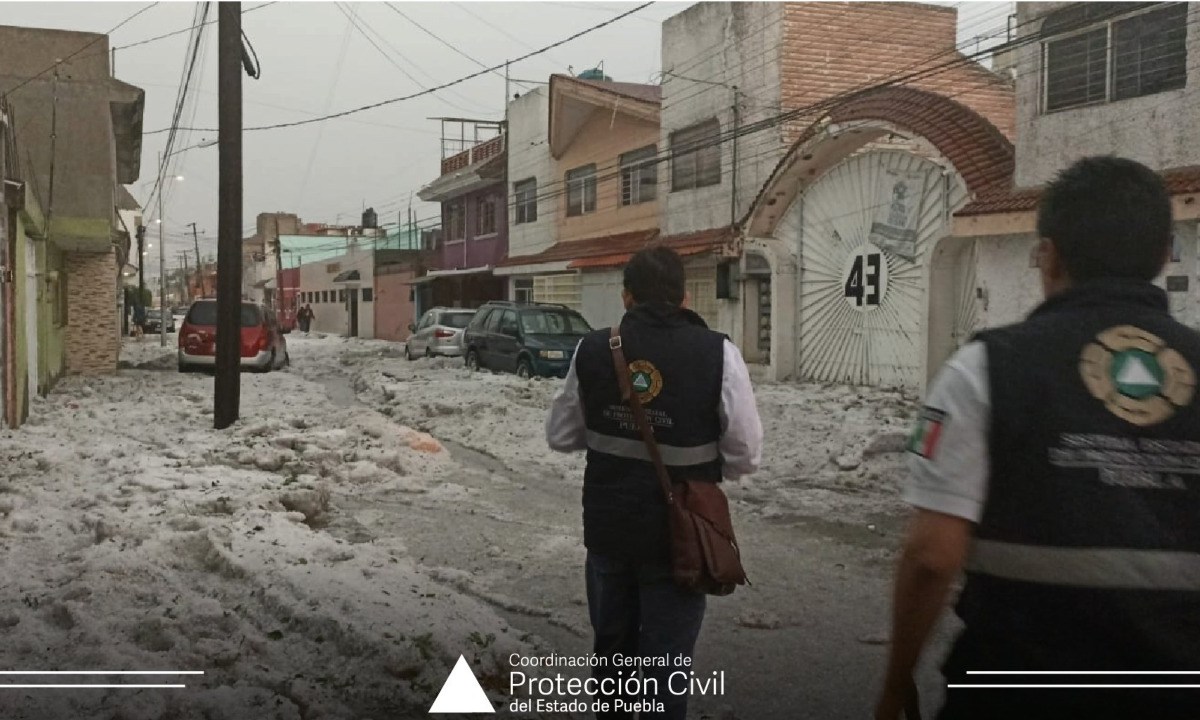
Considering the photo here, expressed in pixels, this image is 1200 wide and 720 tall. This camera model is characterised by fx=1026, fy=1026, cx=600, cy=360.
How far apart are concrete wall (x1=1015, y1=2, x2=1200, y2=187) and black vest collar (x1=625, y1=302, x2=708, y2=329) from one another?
27.4 feet

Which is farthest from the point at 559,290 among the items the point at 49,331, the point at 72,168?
the point at 49,331

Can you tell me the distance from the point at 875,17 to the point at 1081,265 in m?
18.9

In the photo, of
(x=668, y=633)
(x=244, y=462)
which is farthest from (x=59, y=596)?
(x=244, y=462)

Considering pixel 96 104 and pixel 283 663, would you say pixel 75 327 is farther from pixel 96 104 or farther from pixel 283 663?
pixel 283 663

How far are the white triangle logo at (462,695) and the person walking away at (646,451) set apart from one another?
80 centimetres

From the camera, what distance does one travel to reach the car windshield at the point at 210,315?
22422 millimetres

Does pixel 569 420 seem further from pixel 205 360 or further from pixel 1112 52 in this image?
pixel 205 360

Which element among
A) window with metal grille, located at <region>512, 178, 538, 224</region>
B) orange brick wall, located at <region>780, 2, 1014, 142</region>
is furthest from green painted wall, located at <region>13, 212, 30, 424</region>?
window with metal grille, located at <region>512, 178, 538, 224</region>

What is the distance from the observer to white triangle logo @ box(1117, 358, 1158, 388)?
1843 mm

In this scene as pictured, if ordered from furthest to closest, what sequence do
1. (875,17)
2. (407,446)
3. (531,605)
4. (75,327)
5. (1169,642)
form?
(75,327) → (875,17) → (407,446) → (531,605) → (1169,642)

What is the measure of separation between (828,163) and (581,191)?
11.5 m

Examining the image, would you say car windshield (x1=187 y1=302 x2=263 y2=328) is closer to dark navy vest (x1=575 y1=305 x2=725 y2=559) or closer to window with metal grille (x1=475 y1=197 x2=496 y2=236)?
window with metal grille (x1=475 y1=197 x2=496 y2=236)

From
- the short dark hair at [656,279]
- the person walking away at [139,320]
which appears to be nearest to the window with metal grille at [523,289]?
the person walking away at [139,320]

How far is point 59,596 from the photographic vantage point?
487 cm
